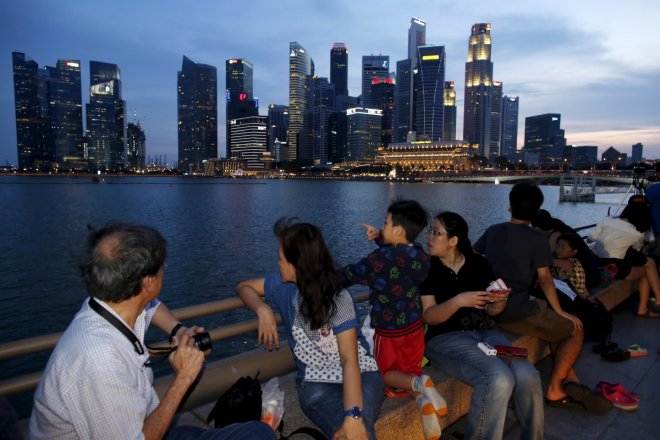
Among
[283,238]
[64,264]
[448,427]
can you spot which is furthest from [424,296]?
[64,264]

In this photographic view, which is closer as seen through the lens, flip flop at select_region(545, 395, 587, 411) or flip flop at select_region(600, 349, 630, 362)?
flip flop at select_region(545, 395, 587, 411)

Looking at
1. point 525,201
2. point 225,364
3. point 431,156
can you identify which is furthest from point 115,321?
point 431,156

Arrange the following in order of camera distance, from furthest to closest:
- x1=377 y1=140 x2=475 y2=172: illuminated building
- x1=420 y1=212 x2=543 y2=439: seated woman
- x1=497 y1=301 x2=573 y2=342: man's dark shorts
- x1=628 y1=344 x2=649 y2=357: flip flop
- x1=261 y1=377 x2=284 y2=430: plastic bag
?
x1=377 y1=140 x2=475 y2=172: illuminated building → x1=628 y1=344 x2=649 y2=357: flip flop → x1=497 y1=301 x2=573 y2=342: man's dark shorts → x1=420 y1=212 x2=543 y2=439: seated woman → x1=261 y1=377 x2=284 y2=430: plastic bag

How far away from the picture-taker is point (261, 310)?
2703 millimetres

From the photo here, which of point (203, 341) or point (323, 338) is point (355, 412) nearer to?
point (323, 338)

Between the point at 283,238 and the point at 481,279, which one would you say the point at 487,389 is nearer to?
the point at 481,279

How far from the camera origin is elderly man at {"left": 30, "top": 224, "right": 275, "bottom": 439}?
1542 mm

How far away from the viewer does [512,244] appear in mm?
3887

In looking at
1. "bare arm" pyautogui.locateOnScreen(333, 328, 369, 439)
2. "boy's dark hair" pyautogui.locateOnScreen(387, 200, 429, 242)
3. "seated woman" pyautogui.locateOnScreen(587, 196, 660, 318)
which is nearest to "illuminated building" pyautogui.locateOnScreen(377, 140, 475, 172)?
"seated woman" pyautogui.locateOnScreen(587, 196, 660, 318)

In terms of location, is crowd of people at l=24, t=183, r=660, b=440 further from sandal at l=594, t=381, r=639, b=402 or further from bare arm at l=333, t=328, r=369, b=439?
sandal at l=594, t=381, r=639, b=402

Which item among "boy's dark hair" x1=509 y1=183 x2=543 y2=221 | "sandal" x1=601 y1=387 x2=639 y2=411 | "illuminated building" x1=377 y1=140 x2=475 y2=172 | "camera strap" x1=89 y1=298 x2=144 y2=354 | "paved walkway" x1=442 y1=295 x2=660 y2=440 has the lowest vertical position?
"paved walkway" x1=442 y1=295 x2=660 y2=440

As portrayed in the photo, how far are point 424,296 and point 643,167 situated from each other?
7.95 m

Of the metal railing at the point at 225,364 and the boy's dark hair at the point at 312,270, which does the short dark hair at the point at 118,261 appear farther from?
the metal railing at the point at 225,364

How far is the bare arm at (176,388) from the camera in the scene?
1.74 meters
